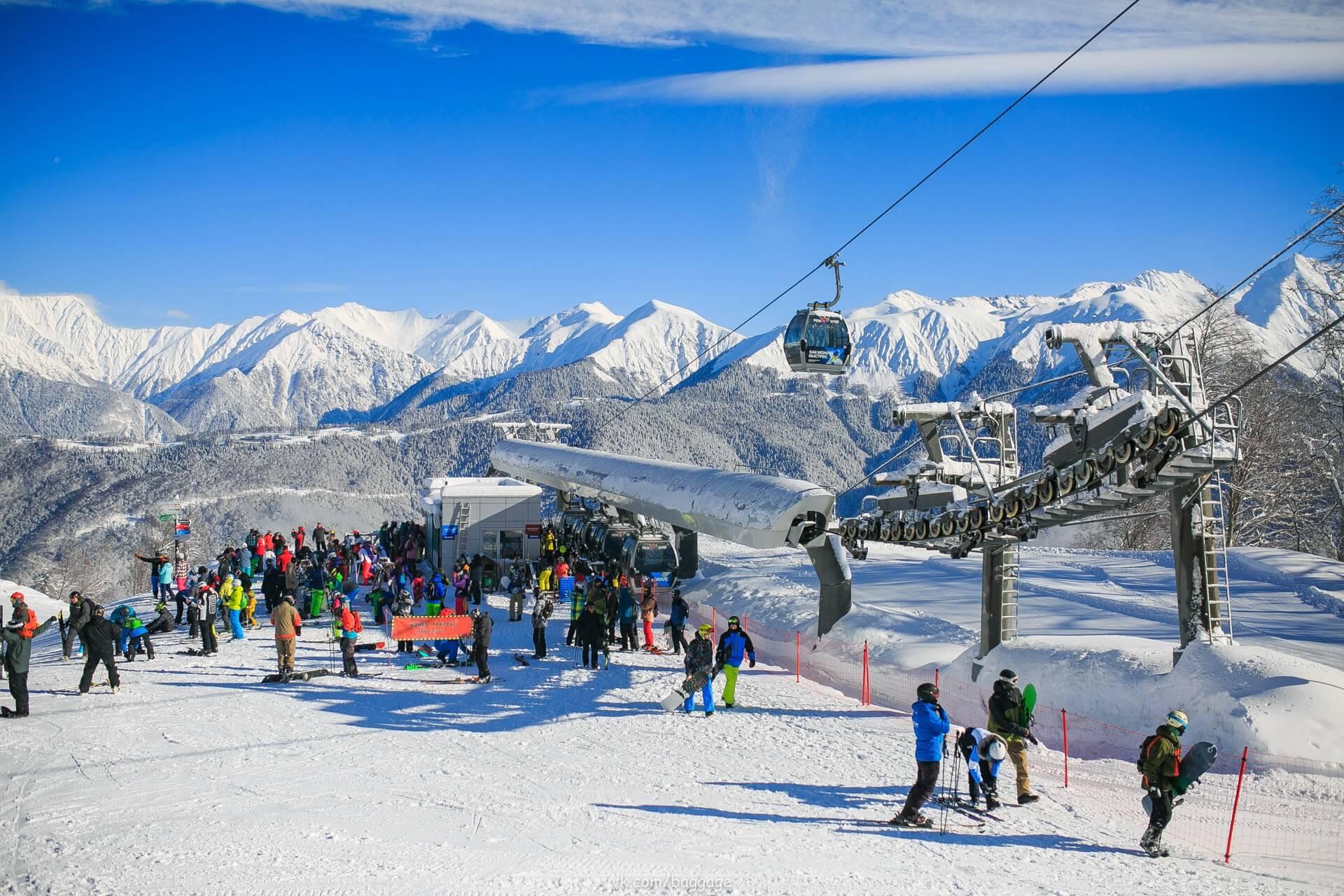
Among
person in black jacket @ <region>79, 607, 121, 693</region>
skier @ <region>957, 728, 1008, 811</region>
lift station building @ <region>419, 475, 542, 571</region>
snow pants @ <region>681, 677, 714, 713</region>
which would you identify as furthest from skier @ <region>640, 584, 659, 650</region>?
lift station building @ <region>419, 475, 542, 571</region>

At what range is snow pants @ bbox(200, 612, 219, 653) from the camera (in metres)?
14.4

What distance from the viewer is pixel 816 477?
164 metres

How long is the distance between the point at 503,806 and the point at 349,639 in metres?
6.12

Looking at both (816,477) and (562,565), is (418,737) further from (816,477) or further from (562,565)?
(816,477)

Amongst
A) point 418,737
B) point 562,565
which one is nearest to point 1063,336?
point 418,737

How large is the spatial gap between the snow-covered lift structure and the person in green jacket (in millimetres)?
10798

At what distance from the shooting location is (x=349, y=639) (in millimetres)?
12953

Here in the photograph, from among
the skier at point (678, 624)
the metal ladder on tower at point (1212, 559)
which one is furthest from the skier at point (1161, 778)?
the skier at point (678, 624)

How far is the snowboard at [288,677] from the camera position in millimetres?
12781

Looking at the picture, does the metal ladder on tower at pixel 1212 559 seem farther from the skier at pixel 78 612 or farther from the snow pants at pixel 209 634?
the skier at pixel 78 612

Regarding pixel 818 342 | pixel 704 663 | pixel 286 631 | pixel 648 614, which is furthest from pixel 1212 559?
pixel 286 631

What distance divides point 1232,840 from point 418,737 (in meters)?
7.99

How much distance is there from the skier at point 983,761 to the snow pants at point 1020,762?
11 centimetres

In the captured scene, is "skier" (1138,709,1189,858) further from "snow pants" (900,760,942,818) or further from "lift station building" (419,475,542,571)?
"lift station building" (419,475,542,571)
